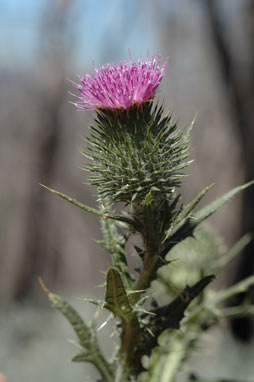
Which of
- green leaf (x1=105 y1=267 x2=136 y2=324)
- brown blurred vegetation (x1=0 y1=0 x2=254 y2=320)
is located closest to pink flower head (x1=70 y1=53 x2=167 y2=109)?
green leaf (x1=105 y1=267 x2=136 y2=324)

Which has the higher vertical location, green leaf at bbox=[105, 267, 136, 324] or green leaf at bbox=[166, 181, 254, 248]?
green leaf at bbox=[166, 181, 254, 248]

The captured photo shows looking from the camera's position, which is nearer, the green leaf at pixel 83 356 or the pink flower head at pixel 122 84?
the pink flower head at pixel 122 84

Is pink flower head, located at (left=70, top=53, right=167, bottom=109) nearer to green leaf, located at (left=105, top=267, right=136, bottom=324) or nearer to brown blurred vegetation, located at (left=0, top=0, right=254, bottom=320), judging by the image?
green leaf, located at (left=105, top=267, right=136, bottom=324)

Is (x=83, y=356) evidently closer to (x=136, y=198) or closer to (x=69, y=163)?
(x=136, y=198)

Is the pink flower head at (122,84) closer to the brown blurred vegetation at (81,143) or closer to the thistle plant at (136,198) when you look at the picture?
the thistle plant at (136,198)

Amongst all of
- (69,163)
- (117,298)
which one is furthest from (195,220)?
(69,163)

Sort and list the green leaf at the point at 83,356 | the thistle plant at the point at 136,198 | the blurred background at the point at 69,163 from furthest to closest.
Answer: the blurred background at the point at 69,163 < the green leaf at the point at 83,356 < the thistle plant at the point at 136,198

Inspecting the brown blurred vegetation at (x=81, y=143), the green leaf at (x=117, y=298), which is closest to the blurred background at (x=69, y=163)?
the brown blurred vegetation at (x=81, y=143)
